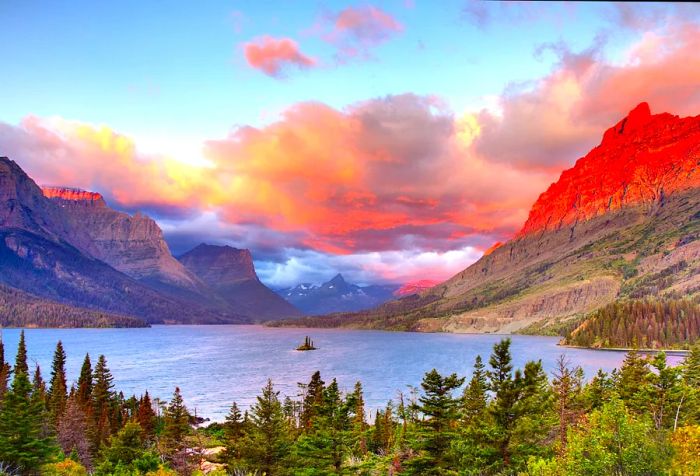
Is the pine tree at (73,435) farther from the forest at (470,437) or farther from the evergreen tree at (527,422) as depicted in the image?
the evergreen tree at (527,422)

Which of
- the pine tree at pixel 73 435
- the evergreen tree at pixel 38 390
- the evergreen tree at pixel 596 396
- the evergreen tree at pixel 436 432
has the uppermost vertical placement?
the evergreen tree at pixel 436 432

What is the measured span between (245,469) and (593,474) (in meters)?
37.3

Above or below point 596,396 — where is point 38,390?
below

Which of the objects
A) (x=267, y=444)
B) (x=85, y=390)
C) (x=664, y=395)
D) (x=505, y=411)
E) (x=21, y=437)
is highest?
(x=505, y=411)

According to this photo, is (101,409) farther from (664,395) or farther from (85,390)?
(664,395)

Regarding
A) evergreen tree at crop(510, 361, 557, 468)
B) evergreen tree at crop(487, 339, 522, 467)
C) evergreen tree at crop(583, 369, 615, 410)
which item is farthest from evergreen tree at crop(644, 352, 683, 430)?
evergreen tree at crop(487, 339, 522, 467)

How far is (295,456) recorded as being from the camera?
5534cm

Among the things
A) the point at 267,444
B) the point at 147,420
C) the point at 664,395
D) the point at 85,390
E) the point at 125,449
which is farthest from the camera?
the point at 85,390

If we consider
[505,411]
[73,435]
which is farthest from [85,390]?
[505,411]

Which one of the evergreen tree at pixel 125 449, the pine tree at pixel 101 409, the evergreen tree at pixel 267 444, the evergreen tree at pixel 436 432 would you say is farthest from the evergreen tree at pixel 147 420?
the evergreen tree at pixel 436 432

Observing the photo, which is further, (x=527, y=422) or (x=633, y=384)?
(x=633, y=384)

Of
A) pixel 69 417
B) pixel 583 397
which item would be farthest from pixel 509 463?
pixel 69 417

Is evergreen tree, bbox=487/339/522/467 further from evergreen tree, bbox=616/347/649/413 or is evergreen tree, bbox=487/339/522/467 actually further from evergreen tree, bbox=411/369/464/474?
evergreen tree, bbox=616/347/649/413

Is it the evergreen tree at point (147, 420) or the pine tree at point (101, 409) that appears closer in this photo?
the pine tree at point (101, 409)
